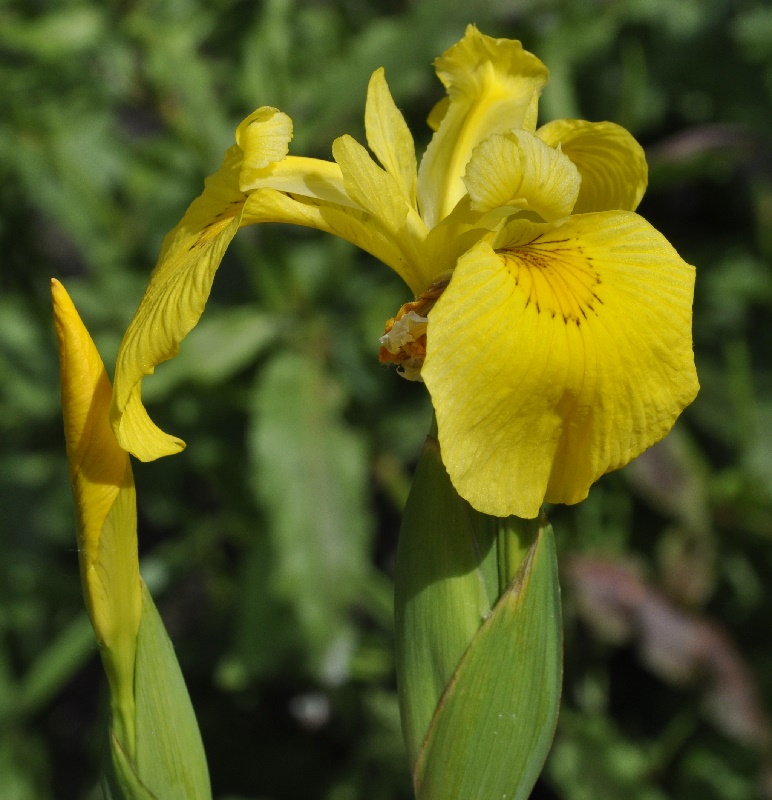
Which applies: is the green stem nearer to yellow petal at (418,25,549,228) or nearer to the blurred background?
yellow petal at (418,25,549,228)

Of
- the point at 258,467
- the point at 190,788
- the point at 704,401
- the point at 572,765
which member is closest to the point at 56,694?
the point at 258,467

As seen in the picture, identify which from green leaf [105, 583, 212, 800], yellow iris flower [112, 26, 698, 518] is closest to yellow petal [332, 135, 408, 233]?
yellow iris flower [112, 26, 698, 518]

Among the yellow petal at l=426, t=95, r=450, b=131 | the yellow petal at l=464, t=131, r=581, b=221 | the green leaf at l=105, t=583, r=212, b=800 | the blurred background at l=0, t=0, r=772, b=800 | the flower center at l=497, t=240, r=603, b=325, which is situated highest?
Result: the yellow petal at l=464, t=131, r=581, b=221

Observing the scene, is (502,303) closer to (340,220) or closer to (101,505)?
(340,220)

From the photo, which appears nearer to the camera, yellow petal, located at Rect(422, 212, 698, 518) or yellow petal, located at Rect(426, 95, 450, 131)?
yellow petal, located at Rect(422, 212, 698, 518)

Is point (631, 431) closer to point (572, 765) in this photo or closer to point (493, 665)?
point (493, 665)

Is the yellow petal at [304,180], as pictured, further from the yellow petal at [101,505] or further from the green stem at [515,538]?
the green stem at [515,538]
